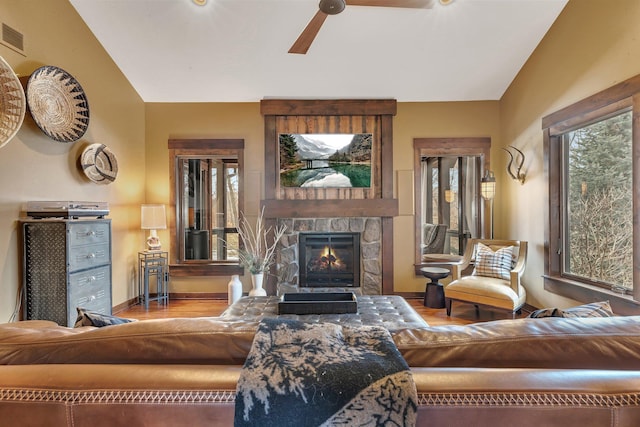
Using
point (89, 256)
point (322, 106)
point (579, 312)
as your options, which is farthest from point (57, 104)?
→ point (579, 312)

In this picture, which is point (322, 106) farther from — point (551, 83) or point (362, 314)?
point (362, 314)

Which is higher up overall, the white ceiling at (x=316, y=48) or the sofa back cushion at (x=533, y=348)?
the white ceiling at (x=316, y=48)

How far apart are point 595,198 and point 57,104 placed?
5.20 meters

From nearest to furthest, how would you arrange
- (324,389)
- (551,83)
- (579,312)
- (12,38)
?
(324,389) < (579,312) < (12,38) < (551,83)

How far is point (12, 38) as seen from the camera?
2.60 m

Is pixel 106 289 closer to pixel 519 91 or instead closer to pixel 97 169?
pixel 97 169

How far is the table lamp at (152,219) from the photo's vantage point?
3941mm

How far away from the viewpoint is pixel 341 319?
7.18 feet

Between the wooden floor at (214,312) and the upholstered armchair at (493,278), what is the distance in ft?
0.59

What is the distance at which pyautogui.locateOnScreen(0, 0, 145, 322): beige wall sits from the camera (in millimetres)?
2580

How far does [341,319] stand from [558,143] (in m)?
3.07

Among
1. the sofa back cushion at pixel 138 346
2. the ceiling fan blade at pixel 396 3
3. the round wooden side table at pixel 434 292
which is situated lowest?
the round wooden side table at pixel 434 292

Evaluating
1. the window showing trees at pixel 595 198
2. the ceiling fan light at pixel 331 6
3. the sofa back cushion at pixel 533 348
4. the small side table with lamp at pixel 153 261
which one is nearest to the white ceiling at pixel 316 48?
the ceiling fan light at pixel 331 6

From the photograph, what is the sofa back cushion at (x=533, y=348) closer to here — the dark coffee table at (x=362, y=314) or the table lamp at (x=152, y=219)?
the dark coffee table at (x=362, y=314)
